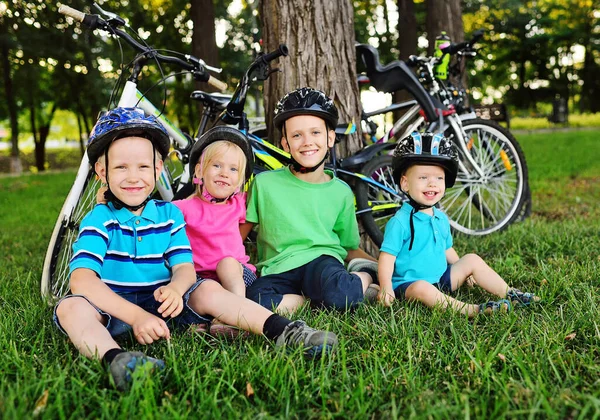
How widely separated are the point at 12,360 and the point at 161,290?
645mm

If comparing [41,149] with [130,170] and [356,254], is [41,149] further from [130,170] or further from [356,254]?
[130,170]

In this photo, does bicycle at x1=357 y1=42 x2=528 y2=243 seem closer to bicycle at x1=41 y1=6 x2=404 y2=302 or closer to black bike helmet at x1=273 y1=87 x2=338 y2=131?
bicycle at x1=41 y1=6 x2=404 y2=302

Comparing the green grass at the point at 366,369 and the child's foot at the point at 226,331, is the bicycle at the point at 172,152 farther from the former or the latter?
the child's foot at the point at 226,331

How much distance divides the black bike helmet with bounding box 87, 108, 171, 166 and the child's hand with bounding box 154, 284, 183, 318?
77cm

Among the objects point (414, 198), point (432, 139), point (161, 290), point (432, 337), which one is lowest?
point (432, 337)

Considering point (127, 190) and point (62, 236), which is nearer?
point (127, 190)

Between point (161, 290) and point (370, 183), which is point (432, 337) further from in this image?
point (370, 183)

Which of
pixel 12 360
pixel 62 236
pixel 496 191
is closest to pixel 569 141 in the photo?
pixel 496 191

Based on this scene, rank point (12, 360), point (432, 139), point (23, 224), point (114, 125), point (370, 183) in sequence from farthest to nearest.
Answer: point (23, 224) → point (370, 183) → point (432, 139) → point (114, 125) → point (12, 360)

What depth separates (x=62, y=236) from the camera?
3330mm

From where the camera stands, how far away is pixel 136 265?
274 cm

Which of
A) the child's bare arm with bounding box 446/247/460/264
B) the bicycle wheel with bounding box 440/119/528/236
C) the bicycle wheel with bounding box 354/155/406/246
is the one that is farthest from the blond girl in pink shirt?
the bicycle wheel with bounding box 440/119/528/236

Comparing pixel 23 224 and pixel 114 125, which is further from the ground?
pixel 114 125

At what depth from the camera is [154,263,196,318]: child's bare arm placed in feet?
8.16
